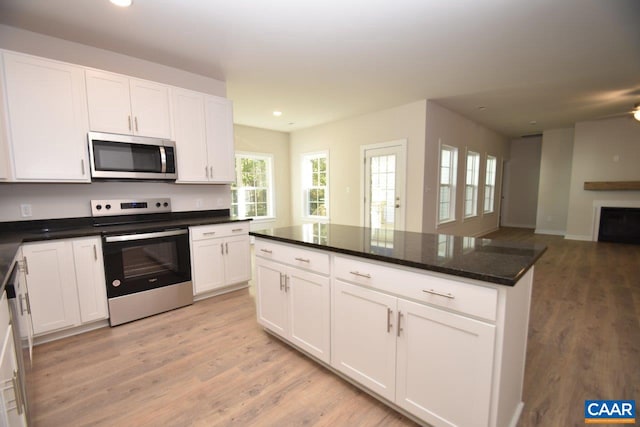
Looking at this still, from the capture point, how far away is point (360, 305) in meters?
1.64

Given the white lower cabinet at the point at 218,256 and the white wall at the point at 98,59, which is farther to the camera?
the white lower cabinet at the point at 218,256

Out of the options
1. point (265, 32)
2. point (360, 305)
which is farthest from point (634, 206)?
point (265, 32)

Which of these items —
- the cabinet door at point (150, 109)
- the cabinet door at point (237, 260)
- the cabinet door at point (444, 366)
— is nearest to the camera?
the cabinet door at point (444, 366)

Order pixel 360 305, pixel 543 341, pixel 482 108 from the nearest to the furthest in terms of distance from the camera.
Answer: pixel 360 305, pixel 543 341, pixel 482 108

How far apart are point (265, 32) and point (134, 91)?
4.79 ft

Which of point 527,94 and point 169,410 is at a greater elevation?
point 527,94

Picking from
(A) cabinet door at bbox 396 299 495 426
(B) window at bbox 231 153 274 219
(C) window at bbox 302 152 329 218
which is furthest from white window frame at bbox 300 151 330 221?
(A) cabinet door at bbox 396 299 495 426

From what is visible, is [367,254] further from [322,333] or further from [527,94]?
[527,94]

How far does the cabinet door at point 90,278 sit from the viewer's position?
7.82 feet

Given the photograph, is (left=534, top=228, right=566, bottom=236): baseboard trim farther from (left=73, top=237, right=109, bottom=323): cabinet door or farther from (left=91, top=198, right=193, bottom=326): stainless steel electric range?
(left=73, top=237, right=109, bottom=323): cabinet door

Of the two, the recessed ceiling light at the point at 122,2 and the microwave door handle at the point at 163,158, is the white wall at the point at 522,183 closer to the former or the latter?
the microwave door handle at the point at 163,158

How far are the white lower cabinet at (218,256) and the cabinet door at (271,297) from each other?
1.04 m

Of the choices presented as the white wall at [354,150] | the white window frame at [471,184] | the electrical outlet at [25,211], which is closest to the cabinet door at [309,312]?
the electrical outlet at [25,211]

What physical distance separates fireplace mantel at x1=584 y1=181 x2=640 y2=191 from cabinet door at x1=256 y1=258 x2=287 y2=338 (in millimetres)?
7231
